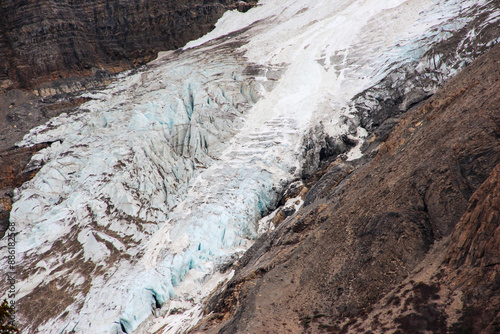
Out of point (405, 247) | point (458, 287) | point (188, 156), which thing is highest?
point (188, 156)

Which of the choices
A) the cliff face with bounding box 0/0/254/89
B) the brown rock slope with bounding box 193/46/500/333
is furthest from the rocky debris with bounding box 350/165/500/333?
the cliff face with bounding box 0/0/254/89

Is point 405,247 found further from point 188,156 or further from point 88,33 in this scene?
point 88,33

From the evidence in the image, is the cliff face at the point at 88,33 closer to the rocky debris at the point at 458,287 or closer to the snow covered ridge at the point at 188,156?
the snow covered ridge at the point at 188,156

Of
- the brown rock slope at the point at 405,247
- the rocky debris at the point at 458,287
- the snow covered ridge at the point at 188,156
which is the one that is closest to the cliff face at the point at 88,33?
the snow covered ridge at the point at 188,156

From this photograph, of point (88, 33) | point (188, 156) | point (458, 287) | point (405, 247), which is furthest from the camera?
point (88, 33)

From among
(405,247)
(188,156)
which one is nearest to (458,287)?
(405,247)

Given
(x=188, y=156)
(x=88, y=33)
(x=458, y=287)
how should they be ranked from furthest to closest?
(x=88, y=33)
(x=188, y=156)
(x=458, y=287)
